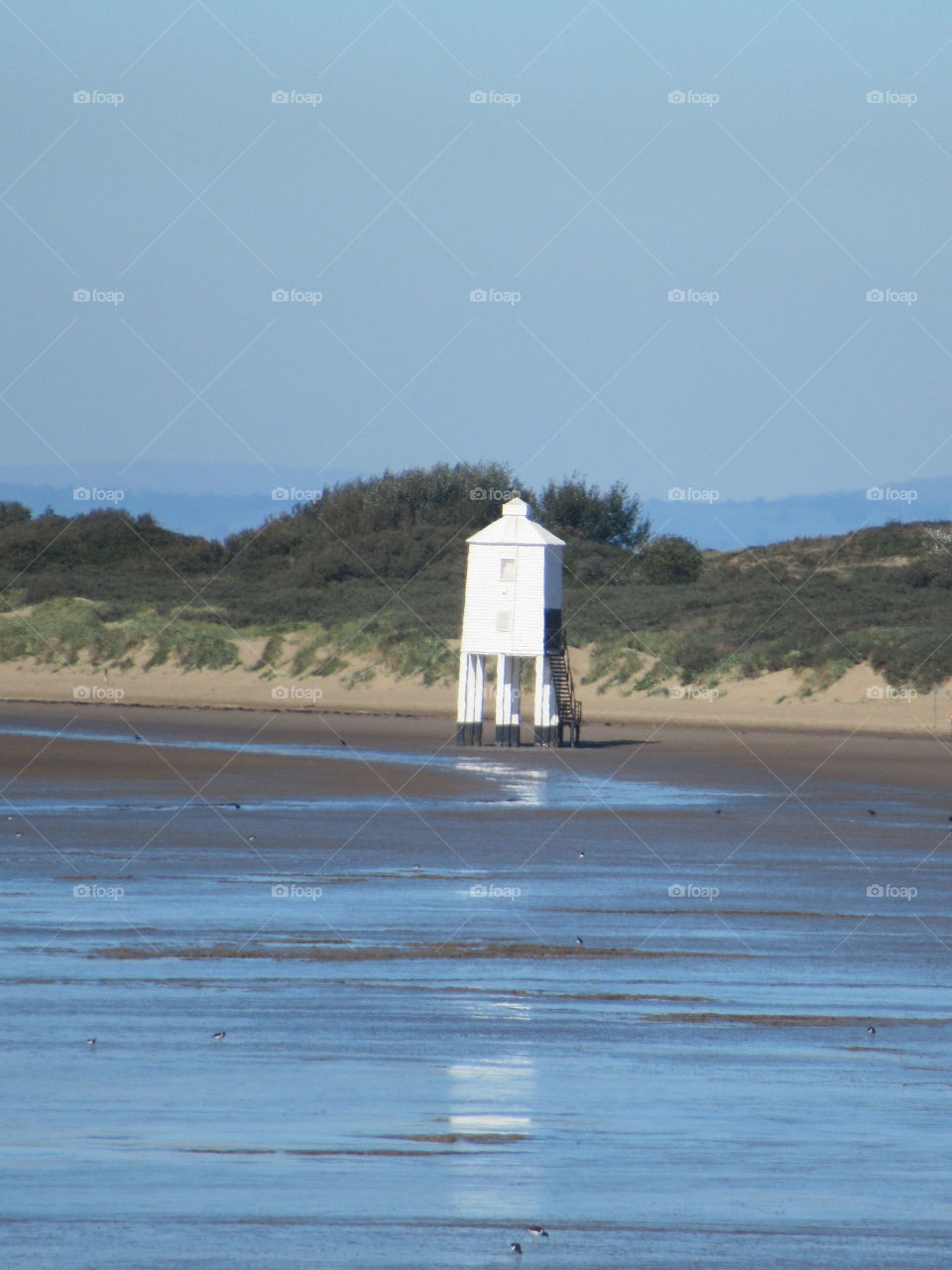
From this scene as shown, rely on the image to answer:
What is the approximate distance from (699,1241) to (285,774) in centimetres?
2781

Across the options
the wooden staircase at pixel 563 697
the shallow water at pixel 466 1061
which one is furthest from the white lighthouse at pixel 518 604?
the shallow water at pixel 466 1061

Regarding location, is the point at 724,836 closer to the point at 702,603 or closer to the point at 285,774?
the point at 285,774

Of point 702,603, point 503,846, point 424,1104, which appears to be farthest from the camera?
point 702,603

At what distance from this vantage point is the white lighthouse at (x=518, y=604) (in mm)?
44062

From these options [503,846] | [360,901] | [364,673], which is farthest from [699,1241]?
[364,673]

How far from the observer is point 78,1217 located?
870 cm
